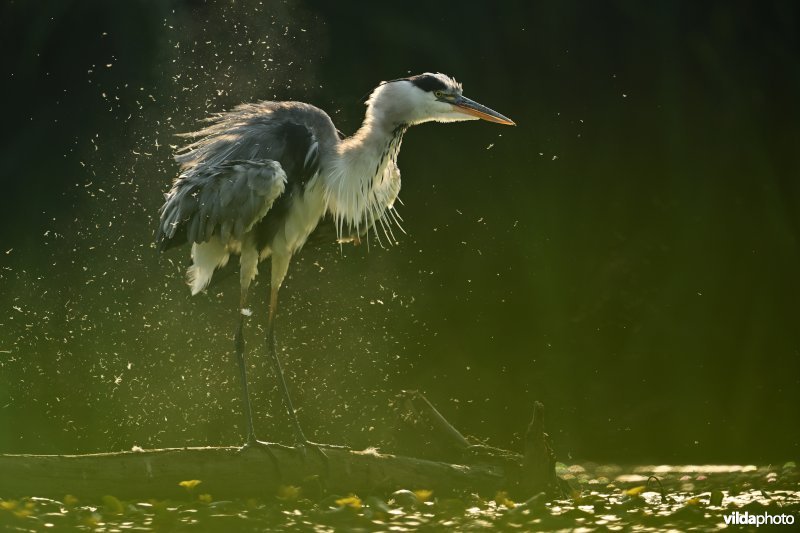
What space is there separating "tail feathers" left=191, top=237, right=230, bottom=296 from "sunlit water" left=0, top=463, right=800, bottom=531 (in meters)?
0.84

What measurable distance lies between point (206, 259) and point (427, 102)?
2.87ft

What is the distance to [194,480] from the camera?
2.53 metres

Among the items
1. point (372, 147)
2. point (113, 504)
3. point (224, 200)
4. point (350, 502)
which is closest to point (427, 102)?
point (372, 147)

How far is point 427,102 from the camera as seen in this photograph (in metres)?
3.08

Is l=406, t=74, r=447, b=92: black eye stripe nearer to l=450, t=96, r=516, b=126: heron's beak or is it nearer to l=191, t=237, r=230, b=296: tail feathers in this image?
l=450, t=96, r=516, b=126: heron's beak

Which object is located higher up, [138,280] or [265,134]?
[265,134]

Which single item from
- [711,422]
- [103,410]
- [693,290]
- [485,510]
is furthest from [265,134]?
[711,422]

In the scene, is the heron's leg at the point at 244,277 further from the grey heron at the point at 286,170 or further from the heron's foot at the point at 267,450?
the heron's foot at the point at 267,450

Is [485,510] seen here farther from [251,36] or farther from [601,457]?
[251,36]

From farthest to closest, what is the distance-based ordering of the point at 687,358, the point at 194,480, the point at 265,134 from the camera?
the point at 687,358 → the point at 265,134 → the point at 194,480

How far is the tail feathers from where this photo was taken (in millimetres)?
3141

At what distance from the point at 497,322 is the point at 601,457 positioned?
2.34ft

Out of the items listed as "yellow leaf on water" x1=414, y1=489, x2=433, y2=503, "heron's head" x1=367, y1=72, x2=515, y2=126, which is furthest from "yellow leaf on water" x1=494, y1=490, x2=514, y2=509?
"heron's head" x1=367, y1=72, x2=515, y2=126

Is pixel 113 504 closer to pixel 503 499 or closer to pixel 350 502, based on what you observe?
pixel 350 502
